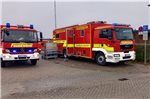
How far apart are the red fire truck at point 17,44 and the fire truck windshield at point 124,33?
5342 millimetres

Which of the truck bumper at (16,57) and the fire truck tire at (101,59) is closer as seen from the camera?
the truck bumper at (16,57)

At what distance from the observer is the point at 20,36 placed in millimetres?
12938

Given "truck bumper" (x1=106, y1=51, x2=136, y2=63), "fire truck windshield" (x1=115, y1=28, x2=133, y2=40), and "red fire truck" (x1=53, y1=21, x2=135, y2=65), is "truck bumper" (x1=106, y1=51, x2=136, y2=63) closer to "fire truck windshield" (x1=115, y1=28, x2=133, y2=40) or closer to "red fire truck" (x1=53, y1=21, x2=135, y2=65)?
"red fire truck" (x1=53, y1=21, x2=135, y2=65)

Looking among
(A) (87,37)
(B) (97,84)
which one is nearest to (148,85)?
(B) (97,84)

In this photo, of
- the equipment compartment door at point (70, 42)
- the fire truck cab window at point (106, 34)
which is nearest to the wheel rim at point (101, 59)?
the fire truck cab window at point (106, 34)

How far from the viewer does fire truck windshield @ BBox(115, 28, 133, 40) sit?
13438mm

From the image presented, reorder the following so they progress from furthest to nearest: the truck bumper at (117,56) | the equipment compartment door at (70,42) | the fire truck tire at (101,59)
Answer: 1. the equipment compartment door at (70,42)
2. the fire truck tire at (101,59)
3. the truck bumper at (117,56)

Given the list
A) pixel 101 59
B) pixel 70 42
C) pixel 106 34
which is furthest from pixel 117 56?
pixel 70 42

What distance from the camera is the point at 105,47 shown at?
45.1 ft

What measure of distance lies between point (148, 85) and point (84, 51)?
8123 millimetres

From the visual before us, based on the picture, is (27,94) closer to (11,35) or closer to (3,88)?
(3,88)

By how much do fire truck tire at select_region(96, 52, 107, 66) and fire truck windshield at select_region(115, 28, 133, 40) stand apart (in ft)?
5.58

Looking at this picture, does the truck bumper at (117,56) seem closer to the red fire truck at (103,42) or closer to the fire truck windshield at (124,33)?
the red fire truck at (103,42)

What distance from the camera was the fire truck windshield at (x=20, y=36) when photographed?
41.5ft
